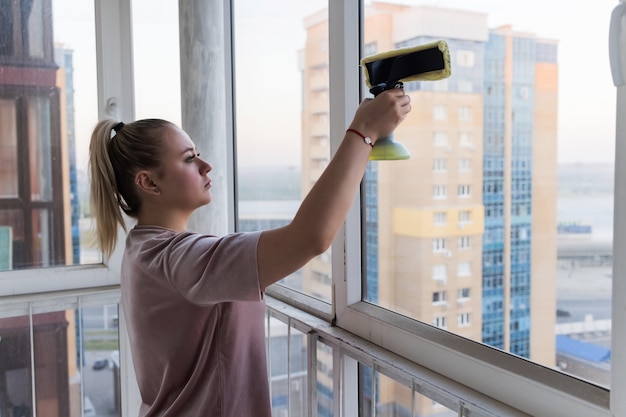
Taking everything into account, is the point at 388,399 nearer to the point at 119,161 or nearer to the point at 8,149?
the point at 119,161

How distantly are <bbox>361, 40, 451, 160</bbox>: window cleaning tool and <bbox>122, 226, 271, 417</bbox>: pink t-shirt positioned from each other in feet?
1.07

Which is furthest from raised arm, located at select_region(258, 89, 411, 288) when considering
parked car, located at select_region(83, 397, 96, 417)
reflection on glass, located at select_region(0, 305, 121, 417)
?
parked car, located at select_region(83, 397, 96, 417)

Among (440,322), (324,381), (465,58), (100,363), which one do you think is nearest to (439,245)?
(440,322)

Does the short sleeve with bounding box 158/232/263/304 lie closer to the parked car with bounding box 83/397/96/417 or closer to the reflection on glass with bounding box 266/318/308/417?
the reflection on glass with bounding box 266/318/308/417

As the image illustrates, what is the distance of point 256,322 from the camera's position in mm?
1055

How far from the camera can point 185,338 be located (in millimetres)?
1001

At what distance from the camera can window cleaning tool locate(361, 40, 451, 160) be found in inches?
31.7

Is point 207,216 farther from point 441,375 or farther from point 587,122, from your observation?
point 587,122

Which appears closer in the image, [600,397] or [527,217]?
[600,397]

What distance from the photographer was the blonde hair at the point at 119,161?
3.56ft

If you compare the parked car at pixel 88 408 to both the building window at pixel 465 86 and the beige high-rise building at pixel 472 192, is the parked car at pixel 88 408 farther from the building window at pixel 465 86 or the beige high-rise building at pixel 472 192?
the building window at pixel 465 86

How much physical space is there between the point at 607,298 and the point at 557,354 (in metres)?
0.15

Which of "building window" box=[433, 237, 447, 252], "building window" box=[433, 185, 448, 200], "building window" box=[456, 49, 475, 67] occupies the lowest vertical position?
"building window" box=[433, 237, 447, 252]

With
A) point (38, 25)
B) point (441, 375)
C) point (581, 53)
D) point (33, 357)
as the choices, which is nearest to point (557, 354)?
point (441, 375)
